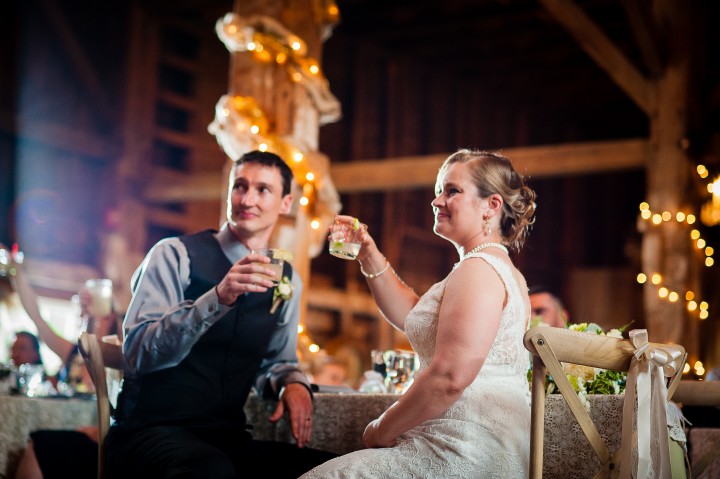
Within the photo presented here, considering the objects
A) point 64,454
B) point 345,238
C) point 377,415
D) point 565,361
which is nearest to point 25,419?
point 64,454

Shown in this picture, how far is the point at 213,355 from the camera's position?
2.76 meters

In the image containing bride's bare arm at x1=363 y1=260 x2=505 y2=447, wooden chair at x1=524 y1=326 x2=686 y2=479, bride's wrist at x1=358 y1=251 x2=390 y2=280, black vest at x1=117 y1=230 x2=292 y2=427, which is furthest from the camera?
bride's wrist at x1=358 y1=251 x2=390 y2=280

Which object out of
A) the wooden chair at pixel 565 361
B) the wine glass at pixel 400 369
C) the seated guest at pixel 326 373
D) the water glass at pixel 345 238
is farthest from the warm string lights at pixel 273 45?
the wooden chair at pixel 565 361

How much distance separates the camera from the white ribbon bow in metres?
1.96

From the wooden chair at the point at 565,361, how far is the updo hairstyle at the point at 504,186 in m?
0.54

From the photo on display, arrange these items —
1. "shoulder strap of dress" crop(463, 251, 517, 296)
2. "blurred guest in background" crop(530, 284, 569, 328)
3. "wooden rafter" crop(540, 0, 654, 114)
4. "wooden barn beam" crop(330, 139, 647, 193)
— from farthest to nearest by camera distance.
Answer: "wooden barn beam" crop(330, 139, 647, 193) < "wooden rafter" crop(540, 0, 654, 114) < "blurred guest in background" crop(530, 284, 569, 328) < "shoulder strap of dress" crop(463, 251, 517, 296)

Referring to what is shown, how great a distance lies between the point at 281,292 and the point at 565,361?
3.73 feet

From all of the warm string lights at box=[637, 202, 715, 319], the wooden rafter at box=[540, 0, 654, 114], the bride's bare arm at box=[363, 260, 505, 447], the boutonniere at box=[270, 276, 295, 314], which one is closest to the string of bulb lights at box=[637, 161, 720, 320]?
the warm string lights at box=[637, 202, 715, 319]

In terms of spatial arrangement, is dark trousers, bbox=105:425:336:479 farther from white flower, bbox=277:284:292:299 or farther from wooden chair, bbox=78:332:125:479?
white flower, bbox=277:284:292:299

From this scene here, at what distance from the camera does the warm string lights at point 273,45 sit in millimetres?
5133

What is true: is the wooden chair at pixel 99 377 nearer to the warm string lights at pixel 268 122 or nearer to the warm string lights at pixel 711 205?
the warm string lights at pixel 268 122

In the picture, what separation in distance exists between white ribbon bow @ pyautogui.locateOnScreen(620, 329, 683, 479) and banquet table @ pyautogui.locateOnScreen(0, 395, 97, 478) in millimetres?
2154

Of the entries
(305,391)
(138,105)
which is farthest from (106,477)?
(138,105)

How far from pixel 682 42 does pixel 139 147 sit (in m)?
5.87
